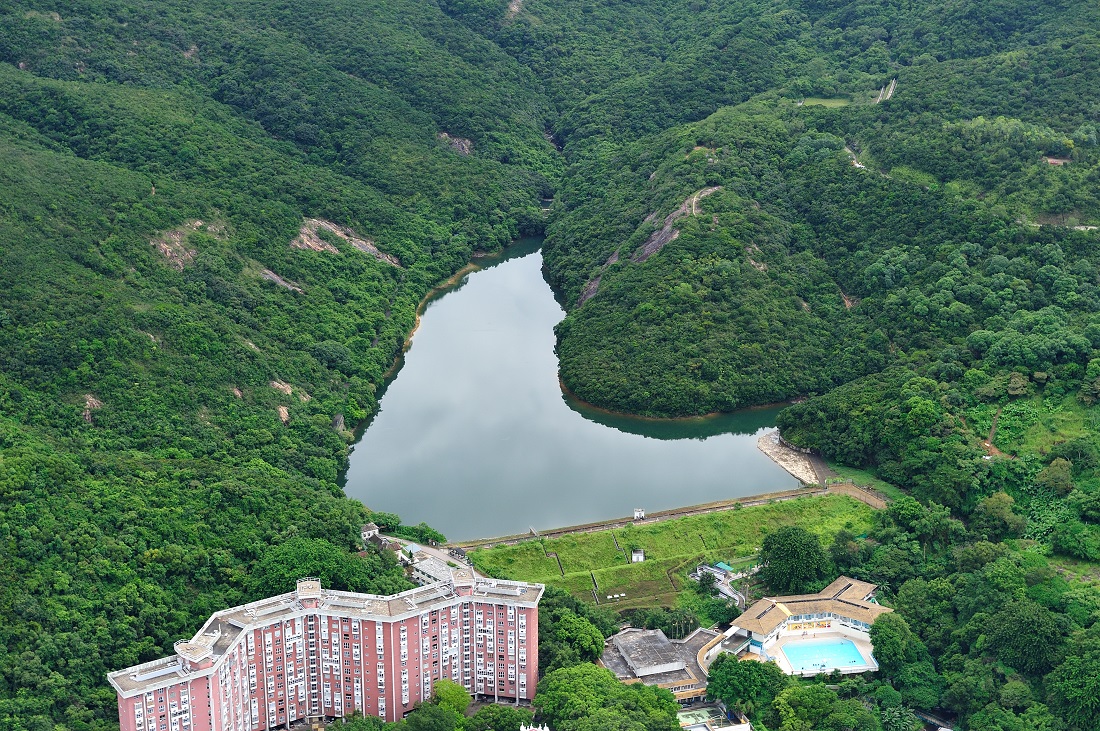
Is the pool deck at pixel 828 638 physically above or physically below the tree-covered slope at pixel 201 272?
below

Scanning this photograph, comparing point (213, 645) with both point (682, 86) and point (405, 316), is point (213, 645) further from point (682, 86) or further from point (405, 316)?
point (682, 86)

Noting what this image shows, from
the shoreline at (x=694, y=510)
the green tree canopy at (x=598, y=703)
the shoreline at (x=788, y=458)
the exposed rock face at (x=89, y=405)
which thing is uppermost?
the exposed rock face at (x=89, y=405)

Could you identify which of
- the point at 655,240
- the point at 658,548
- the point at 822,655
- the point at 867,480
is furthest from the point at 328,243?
the point at 822,655

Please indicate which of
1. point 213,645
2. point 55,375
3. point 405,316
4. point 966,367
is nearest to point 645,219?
point 405,316

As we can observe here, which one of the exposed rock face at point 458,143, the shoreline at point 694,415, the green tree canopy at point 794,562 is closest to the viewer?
the green tree canopy at point 794,562

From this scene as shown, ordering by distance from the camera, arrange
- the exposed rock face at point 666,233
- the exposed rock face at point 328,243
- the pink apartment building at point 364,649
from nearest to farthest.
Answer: the pink apartment building at point 364,649 < the exposed rock face at point 666,233 < the exposed rock face at point 328,243

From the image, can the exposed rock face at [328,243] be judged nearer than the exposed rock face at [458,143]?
Yes

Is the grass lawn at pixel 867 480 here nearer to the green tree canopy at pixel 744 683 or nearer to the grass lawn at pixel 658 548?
the grass lawn at pixel 658 548

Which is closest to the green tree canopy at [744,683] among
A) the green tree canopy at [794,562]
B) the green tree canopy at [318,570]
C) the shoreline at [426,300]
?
the green tree canopy at [794,562]
